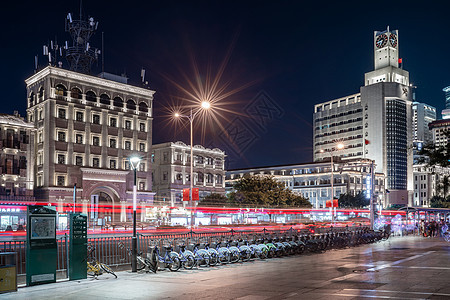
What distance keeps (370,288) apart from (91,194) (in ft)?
225

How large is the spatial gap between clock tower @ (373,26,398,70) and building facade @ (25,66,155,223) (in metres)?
129

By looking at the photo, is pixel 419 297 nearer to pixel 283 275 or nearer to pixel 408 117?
pixel 283 275

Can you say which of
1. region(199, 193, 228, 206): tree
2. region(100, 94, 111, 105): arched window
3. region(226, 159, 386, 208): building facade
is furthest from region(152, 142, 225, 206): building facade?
region(226, 159, 386, 208): building facade

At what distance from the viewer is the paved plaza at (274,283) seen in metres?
13.3

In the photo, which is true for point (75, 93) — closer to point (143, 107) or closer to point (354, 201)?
point (143, 107)

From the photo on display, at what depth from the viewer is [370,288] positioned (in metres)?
14.2

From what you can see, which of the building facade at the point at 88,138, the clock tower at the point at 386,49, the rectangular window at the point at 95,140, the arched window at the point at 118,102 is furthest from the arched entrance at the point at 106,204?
the clock tower at the point at 386,49

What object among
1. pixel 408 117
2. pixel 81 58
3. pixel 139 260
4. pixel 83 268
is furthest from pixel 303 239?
pixel 408 117

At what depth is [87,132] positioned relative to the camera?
260 ft

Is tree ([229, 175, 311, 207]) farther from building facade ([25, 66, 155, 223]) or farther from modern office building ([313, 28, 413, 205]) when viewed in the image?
modern office building ([313, 28, 413, 205])

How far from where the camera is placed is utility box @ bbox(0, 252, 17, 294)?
13.6 metres

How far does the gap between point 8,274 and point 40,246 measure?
1458mm

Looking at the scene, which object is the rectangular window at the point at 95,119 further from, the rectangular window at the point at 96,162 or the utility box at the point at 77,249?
the utility box at the point at 77,249

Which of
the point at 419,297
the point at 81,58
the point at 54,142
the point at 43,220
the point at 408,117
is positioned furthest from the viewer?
the point at 408,117
